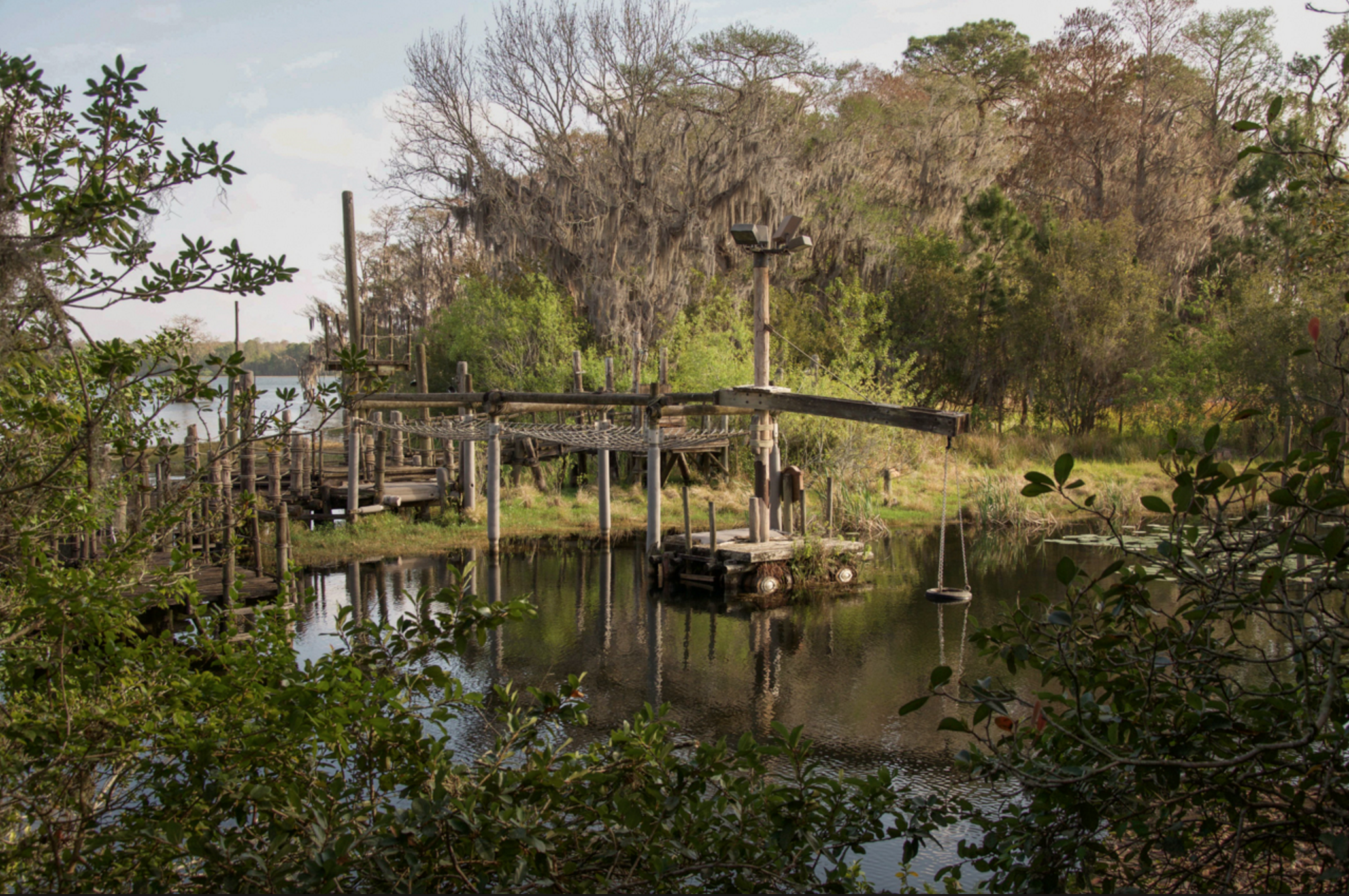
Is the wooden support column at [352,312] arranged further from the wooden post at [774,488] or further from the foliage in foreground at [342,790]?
the foliage in foreground at [342,790]

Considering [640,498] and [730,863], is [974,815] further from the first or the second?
[640,498]

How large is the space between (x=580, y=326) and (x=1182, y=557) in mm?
24710

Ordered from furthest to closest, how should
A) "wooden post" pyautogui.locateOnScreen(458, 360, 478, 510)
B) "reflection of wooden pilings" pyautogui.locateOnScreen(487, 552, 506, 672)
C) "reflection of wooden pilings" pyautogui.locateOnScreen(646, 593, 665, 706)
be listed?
"wooden post" pyautogui.locateOnScreen(458, 360, 478, 510) < "reflection of wooden pilings" pyautogui.locateOnScreen(487, 552, 506, 672) < "reflection of wooden pilings" pyautogui.locateOnScreen(646, 593, 665, 706)

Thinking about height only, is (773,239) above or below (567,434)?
above

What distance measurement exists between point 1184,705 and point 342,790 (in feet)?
8.62

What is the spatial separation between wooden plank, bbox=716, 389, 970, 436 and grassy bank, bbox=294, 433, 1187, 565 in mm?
3585

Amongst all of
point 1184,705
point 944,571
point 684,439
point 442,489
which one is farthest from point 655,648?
point 442,489

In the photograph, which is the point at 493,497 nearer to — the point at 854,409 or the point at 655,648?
the point at 655,648

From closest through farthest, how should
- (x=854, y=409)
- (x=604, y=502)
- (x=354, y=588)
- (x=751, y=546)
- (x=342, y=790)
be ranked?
(x=342, y=790)
(x=854, y=409)
(x=751, y=546)
(x=354, y=588)
(x=604, y=502)

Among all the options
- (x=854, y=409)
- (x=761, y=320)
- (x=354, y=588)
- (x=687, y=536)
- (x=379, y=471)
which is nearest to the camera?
(x=854, y=409)

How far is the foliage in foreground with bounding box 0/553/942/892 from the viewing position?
8.89 ft

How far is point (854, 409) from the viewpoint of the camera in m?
11.4

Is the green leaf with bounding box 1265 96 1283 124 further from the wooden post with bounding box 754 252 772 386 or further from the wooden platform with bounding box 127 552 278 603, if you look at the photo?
the wooden post with bounding box 754 252 772 386

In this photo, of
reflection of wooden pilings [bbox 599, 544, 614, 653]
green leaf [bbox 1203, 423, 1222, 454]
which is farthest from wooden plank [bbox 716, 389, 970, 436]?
green leaf [bbox 1203, 423, 1222, 454]
